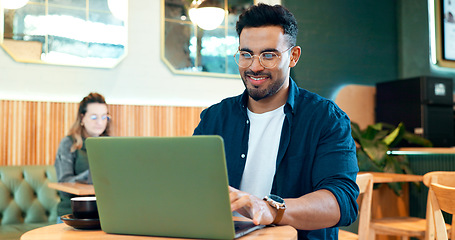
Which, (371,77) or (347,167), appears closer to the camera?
(347,167)

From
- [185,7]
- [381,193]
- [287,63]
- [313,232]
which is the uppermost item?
[185,7]

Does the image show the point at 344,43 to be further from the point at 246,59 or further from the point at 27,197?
the point at 246,59

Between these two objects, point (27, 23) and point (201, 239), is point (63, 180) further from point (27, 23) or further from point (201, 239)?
point (201, 239)

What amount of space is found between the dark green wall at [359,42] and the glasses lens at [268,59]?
3.59 meters

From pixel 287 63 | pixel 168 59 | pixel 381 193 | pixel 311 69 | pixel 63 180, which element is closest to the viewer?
pixel 287 63

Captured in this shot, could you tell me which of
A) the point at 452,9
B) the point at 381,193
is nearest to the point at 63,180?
the point at 381,193

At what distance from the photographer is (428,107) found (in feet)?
15.4

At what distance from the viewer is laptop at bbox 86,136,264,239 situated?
895 millimetres

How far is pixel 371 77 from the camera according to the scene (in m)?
5.54

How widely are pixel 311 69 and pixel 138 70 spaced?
1.99m

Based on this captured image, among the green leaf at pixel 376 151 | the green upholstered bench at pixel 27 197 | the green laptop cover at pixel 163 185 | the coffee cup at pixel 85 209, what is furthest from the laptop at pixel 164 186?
the green leaf at pixel 376 151

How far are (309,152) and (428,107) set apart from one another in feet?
12.2

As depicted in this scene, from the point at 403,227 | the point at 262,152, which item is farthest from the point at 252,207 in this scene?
the point at 403,227

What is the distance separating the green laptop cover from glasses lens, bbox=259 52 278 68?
2.17 ft
